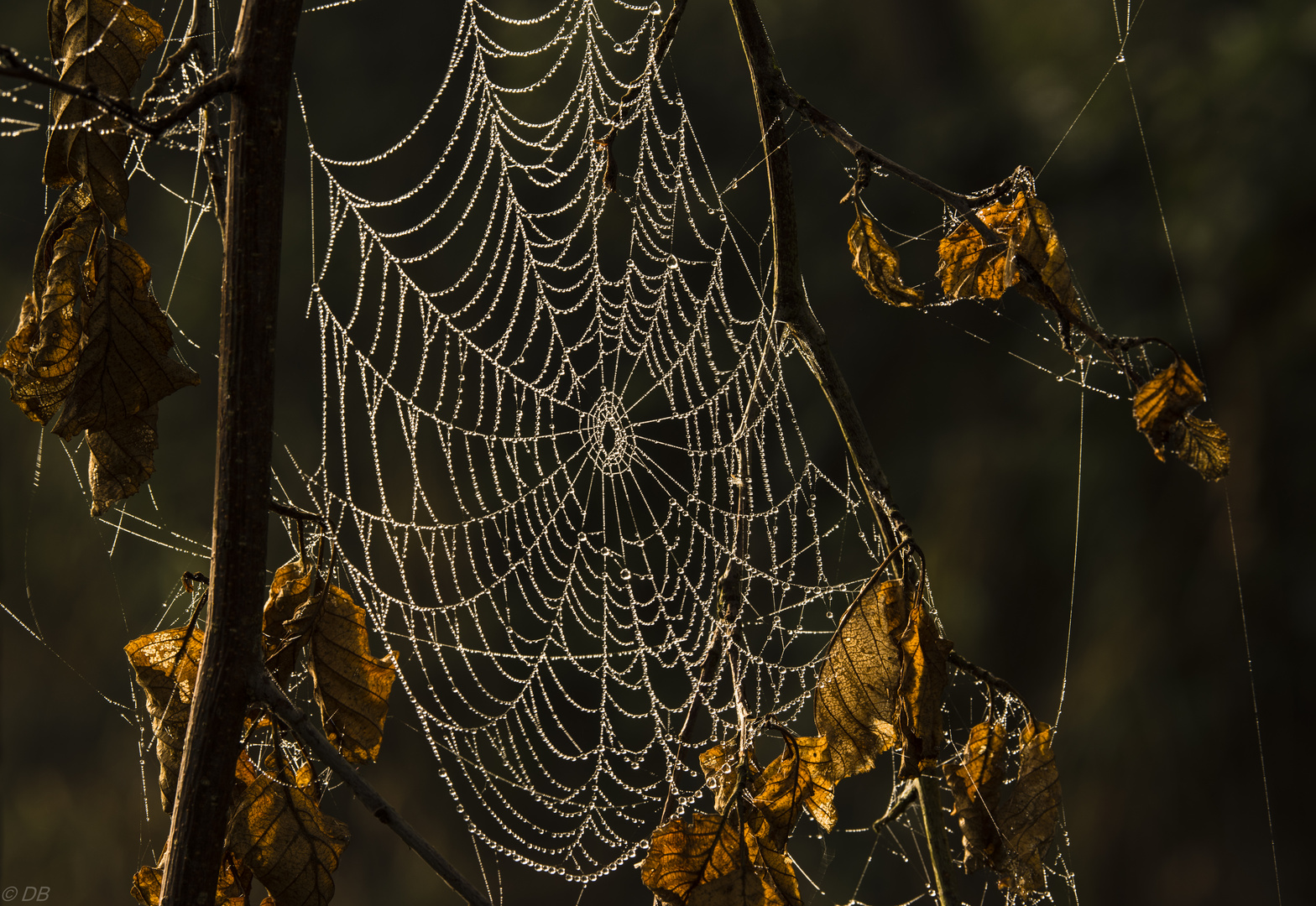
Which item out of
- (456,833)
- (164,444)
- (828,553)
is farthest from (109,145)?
(164,444)

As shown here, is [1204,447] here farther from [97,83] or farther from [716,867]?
[97,83]

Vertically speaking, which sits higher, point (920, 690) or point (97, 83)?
point (97, 83)

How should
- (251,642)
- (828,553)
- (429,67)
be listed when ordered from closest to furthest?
(251,642), (828,553), (429,67)

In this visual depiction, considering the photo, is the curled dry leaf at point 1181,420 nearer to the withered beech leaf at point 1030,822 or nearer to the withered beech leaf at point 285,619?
the withered beech leaf at point 1030,822

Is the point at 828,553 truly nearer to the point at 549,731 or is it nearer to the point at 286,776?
the point at 549,731

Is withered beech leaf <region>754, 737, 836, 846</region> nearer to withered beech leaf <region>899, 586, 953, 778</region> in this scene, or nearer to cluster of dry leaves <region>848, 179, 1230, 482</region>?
withered beech leaf <region>899, 586, 953, 778</region>

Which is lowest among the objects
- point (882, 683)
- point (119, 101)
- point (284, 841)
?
point (284, 841)

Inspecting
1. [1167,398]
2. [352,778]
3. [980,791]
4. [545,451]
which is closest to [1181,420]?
[1167,398]
